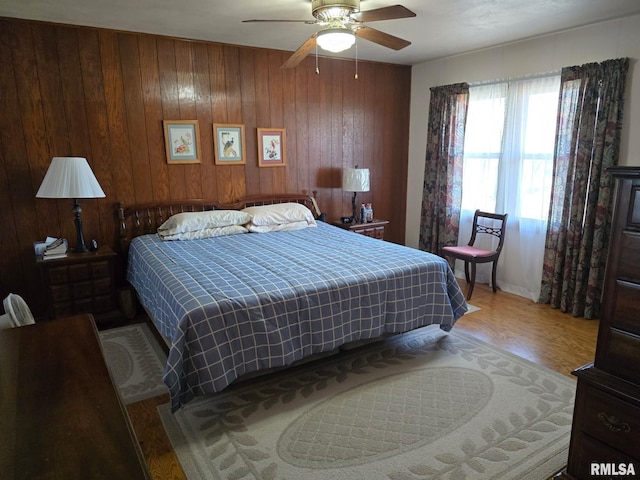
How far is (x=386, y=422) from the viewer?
2258 mm

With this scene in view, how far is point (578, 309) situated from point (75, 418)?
403 centimetres

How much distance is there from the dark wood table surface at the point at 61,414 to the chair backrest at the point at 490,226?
3924 millimetres

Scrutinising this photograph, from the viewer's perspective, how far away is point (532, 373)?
2.73 meters

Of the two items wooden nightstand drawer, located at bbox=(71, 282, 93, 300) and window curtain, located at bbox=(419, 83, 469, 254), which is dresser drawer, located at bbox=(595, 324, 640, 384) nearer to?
window curtain, located at bbox=(419, 83, 469, 254)

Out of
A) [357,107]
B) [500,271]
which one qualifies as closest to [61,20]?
[357,107]

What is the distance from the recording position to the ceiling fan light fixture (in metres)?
2.51

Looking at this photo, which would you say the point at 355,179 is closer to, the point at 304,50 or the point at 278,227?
the point at 278,227

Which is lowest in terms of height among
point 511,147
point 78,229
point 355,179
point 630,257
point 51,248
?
point 51,248

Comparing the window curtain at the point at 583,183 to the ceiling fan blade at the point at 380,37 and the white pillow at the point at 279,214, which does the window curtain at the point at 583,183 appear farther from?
the white pillow at the point at 279,214

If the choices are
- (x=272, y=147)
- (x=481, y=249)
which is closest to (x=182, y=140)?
(x=272, y=147)

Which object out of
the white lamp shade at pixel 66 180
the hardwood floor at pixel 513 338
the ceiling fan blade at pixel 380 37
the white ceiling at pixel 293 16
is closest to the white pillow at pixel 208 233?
the white lamp shade at pixel 66 180

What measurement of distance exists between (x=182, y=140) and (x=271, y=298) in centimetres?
239

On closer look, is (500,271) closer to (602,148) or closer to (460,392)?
(602,148)

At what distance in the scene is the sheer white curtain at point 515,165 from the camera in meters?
3.95
